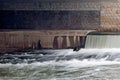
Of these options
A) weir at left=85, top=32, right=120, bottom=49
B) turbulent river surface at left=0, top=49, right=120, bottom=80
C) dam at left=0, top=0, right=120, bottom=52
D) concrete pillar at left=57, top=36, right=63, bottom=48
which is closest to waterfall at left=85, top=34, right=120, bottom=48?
weir at left=85, top=32, right=120, bottom=49

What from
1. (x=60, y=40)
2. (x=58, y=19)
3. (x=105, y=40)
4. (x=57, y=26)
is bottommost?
(x=60, y=40)

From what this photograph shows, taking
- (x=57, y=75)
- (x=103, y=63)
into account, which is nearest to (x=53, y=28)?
(x=103, y=63)

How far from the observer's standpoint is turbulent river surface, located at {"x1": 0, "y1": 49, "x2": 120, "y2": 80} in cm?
1094

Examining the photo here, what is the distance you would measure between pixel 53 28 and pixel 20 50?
2.29 meters

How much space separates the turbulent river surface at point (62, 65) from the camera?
35.9ft

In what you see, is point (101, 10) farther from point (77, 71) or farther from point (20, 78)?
point (20, 78)

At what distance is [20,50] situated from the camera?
16.7 m

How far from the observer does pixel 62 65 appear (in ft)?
42.3

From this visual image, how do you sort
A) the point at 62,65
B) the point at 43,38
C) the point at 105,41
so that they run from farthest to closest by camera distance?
the point at 43,38 < the point at 105,41 < the point at 62,65

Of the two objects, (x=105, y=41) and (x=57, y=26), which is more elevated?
(x=57, y=26)

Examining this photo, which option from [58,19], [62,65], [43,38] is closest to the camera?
[62,65]

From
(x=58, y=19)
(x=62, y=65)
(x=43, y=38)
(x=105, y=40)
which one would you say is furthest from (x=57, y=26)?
(x=62, y=65)

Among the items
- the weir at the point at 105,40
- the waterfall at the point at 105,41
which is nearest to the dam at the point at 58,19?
the weir at the point at 105,40

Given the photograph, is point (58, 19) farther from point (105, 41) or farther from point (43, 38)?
point (105, 41)
